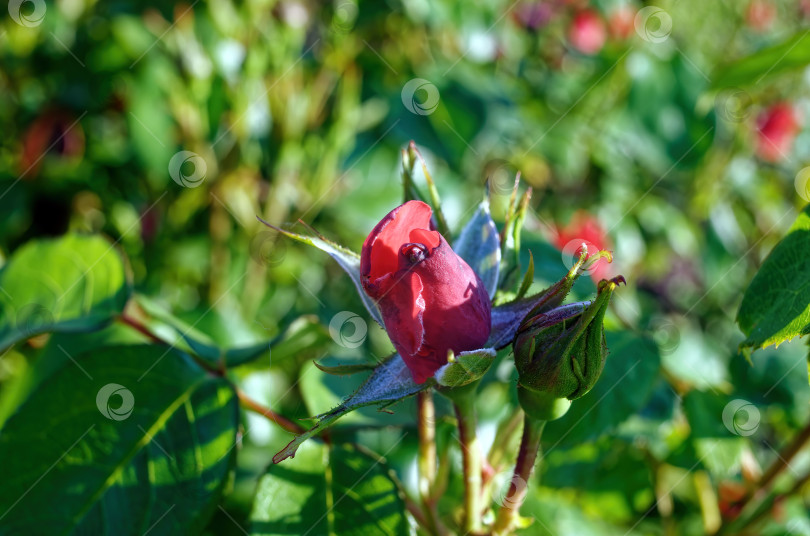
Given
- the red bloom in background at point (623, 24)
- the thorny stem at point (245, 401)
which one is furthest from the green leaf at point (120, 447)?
the red bloom in background at point (623, 24)

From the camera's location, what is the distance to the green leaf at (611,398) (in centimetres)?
70

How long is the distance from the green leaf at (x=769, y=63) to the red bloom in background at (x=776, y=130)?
50.9 inches

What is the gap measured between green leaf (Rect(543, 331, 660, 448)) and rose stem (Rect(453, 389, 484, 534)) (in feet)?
0.45

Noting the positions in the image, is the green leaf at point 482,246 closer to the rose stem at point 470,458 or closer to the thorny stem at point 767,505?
the rose stem at point 470,458

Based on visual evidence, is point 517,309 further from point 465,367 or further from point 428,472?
point 428,472

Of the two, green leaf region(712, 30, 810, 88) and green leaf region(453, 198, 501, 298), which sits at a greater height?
green leaf region(712, 30, 810, 88)

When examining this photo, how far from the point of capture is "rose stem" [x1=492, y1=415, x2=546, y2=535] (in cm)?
54

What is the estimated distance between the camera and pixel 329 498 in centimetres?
63

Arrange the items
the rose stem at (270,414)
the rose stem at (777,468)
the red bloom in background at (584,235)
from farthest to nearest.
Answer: the red bloom in background at (584,235)
the rose stem at (777,468)
the rose stem at (270,414)

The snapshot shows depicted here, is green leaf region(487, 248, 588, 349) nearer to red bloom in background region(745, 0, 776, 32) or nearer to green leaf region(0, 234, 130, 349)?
green leaf region(0, 234, 130, 349)

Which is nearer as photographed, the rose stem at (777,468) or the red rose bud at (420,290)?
the red rose bud at (420,290)

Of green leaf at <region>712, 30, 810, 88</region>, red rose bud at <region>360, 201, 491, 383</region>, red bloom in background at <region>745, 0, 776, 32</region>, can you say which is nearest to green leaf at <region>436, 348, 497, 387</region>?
red rose bud at <region>360, 201, 491, 383</region>

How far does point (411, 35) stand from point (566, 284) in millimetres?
1556

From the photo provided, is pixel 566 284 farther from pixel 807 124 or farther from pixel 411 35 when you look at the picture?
pixel 807 124
